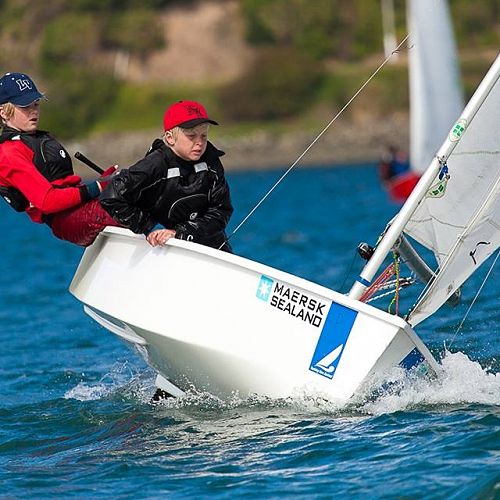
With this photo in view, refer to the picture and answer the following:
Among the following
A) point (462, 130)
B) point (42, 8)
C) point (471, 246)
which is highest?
point (42, 8)

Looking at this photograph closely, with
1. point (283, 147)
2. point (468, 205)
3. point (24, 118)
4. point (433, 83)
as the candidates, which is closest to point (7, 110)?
point (24, 118)

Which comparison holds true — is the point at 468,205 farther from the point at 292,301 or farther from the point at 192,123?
the point at 192,123

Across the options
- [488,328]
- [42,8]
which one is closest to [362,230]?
[488,328]

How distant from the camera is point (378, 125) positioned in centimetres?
6056

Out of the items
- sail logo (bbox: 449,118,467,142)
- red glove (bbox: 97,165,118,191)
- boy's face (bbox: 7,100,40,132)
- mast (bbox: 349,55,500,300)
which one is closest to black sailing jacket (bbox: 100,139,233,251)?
red glove (bbox: 97,165,118,191)

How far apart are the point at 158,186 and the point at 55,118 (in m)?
61.4

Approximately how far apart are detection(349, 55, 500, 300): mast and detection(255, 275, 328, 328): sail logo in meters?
0.24

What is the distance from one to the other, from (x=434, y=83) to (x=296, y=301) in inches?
710

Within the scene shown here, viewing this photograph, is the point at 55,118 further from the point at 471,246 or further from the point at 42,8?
the point at 471,246

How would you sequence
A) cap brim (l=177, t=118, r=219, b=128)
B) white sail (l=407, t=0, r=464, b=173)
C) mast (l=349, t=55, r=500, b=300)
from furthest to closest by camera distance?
white sail (l=407, t=0, r=464, b=173), cap brim (l=177, t=118, r=219, b=128), mast (l=349, t=55, r=500, b=300)

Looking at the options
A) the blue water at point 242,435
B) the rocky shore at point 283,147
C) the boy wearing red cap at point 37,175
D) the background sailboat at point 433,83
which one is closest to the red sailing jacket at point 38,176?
the boy wearing red cap at point 37,175

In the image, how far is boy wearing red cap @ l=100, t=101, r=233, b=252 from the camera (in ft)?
20.7

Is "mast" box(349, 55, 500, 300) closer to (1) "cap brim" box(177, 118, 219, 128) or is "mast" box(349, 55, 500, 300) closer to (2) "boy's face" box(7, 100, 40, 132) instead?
(1) "cap brim" box(177, 118, 219, 128)

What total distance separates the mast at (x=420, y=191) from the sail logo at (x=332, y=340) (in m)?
0.22
